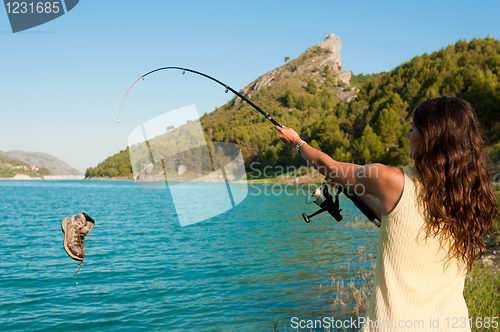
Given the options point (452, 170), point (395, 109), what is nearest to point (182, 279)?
point (452, 170)

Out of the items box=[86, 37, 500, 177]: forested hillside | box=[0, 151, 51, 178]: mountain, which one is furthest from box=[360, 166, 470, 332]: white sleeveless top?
box=[0, 151, 51, 178]: mountain

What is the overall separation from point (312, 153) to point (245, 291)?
25.7 ft

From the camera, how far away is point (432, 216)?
5.31 feet

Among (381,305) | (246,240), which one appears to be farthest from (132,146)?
(246,240)

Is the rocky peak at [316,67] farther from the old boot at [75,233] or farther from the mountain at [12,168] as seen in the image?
the old boot at [75,233]

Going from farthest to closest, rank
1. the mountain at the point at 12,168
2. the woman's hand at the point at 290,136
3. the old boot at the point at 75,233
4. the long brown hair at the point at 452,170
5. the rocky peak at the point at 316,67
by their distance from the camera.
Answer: the rocky peak at the point at 316,67
the mountain at the point at 12,168
the old boot at the point at 75,233
the woman's hand at the point at 290,136
the long brown hair at the point at 452,170

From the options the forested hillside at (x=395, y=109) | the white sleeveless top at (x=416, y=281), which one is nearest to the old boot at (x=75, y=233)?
the white sleeveless top at (x=416, y=281)

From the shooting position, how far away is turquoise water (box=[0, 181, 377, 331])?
24.5ft

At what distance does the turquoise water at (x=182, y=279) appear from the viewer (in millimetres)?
7465

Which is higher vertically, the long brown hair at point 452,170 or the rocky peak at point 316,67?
the rocky peak at point 316,67

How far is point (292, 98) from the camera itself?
11194 cm

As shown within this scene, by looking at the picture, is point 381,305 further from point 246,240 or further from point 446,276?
point 246,240

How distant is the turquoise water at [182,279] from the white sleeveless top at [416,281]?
5601 millimetres

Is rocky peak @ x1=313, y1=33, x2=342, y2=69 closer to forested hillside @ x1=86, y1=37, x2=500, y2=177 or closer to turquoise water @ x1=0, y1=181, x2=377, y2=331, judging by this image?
forested hillside @ x1=86, y1=37, x2=500, y2=177
